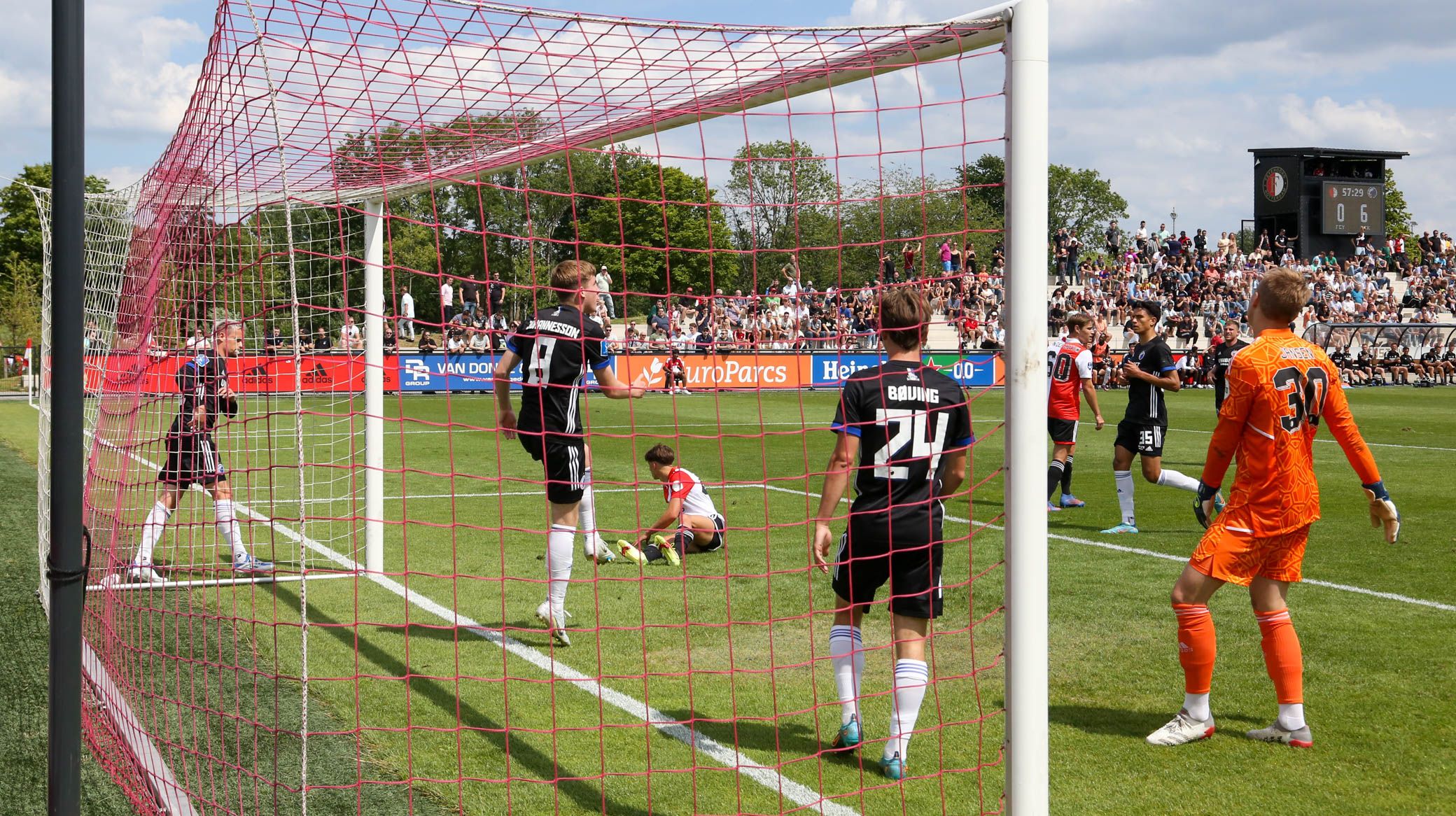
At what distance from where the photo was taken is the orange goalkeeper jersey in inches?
190

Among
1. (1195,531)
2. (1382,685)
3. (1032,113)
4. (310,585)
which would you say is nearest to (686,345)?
(1195,531)

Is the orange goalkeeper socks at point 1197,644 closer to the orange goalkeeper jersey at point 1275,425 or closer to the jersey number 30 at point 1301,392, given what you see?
the orange goalkeeper jersey at point 1275,425

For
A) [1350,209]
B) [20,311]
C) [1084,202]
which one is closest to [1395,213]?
[1084,202]

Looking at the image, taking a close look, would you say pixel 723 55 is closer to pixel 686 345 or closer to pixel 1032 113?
pixel 1032 113

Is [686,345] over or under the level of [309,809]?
over

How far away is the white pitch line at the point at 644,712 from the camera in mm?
4352

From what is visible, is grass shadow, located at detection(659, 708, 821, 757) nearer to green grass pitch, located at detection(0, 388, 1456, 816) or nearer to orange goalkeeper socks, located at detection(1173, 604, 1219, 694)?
green grass pitch, located at detection(0, 388, 1456, 816)

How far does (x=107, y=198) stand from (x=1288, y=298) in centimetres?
668

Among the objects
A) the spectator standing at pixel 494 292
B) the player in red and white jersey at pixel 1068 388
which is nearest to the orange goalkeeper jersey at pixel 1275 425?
the spectator standing at pixel 494 292

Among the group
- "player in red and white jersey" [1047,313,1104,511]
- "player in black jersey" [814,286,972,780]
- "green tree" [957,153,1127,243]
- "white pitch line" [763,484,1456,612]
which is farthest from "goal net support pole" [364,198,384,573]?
"green tree" [957,153,1127,243]

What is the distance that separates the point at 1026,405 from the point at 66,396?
2.51m

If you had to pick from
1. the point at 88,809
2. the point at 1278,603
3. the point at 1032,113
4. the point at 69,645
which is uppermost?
the point at 1032,113

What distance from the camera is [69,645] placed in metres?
2.50

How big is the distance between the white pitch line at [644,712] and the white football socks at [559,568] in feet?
0.88
